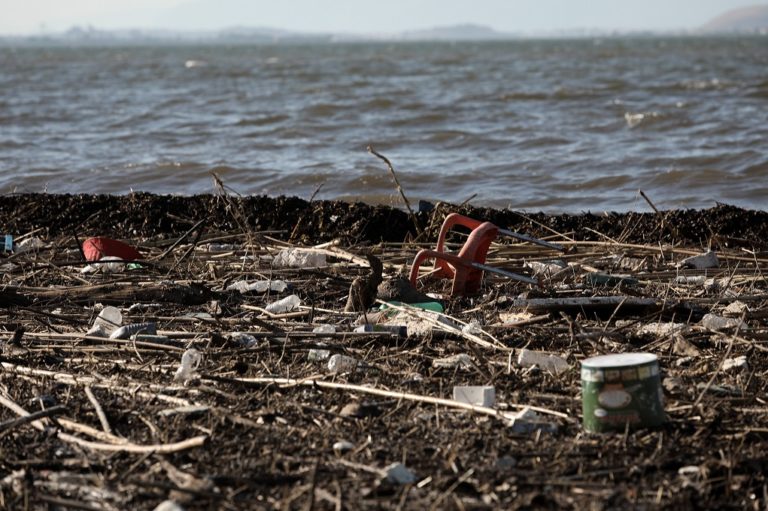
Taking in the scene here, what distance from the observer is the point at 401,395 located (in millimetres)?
3613

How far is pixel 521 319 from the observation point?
462 cm

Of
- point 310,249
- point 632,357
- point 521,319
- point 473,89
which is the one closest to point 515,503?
point 632,357

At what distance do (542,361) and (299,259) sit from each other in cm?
234

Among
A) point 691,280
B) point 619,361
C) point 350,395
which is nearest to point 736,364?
point 619,361

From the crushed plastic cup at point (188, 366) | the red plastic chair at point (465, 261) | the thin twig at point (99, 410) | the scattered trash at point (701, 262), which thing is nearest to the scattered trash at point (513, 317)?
the red plastic chair at point (465, 261)

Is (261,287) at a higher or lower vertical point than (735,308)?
lower

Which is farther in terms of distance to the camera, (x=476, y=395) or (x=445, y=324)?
(x=445, y=324)

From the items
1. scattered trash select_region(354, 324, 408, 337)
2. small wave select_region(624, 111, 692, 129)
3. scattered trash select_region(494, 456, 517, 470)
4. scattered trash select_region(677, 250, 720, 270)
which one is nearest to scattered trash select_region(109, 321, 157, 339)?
scattered trash select_region(354, 324, 408, 337)

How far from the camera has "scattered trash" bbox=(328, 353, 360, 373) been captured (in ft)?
13.1

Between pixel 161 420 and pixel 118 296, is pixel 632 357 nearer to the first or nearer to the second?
pixel 161 420

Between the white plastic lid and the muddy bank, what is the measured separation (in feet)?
11.1

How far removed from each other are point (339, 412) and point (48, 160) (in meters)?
11.5

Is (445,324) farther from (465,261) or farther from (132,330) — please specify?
(132,330)

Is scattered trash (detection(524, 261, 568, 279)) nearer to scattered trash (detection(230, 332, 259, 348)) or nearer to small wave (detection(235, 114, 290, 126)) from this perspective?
scattered trash (detection(230, 332, 259, 348))
